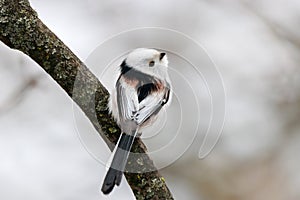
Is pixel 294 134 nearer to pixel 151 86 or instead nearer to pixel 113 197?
pixel 113 197

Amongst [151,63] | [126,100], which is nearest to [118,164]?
[126,100]

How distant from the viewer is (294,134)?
4.12 meters

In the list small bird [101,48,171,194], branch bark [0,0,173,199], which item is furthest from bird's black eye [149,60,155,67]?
branch bark [0,0,173,199]

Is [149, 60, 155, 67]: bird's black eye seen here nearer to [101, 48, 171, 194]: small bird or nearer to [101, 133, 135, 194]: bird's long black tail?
[101, 48, 171, 194]: small bird

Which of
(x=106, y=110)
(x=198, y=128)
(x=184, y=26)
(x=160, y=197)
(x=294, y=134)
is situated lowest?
(x=160, y=197)

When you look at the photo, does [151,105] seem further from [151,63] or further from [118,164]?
[118,164]

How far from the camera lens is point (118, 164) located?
1940 millimetres

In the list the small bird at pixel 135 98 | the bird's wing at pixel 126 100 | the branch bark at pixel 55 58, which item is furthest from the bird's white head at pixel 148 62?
the branch bark at pixel 55 58

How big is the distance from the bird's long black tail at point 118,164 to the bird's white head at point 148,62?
1.30ft

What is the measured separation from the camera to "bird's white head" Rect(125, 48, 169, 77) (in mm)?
2312

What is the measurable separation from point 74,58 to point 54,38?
0.08 metres

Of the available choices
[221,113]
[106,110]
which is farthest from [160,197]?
[221,113]

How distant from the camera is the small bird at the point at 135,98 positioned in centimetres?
196

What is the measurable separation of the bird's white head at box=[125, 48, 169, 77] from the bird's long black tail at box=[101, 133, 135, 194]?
396 mm
